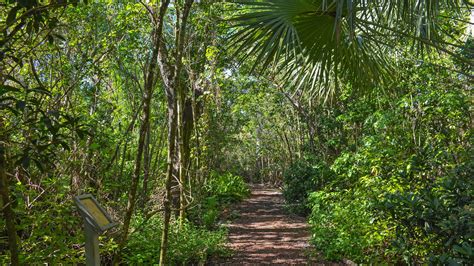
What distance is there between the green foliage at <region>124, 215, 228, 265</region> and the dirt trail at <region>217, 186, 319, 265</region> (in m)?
0.41

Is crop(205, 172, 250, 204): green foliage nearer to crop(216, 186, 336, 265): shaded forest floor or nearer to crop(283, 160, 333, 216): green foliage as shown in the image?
crop(216, 186, 336, 265): shaded forest floor

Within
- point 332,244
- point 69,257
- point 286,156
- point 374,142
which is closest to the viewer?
point 69,257

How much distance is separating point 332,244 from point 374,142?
1869 millimetres

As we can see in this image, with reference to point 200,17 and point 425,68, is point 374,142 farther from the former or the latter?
point 200,17

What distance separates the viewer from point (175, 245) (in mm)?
6574

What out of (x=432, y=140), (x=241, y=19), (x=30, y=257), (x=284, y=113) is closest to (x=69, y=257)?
(x=30, y=257)

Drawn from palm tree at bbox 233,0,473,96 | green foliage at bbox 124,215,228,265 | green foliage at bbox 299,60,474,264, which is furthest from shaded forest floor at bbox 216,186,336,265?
palm tree at bbox 233,0,473,96

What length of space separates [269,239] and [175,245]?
10.5ft

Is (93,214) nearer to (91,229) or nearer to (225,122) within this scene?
(91,229)

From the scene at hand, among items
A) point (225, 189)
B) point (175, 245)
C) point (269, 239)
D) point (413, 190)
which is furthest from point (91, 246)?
point (225, 189)

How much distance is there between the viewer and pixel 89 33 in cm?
714

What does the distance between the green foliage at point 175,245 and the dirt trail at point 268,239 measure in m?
0.41

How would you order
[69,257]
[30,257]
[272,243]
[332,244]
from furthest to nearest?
[272,243], [332,244], [69,257], [30,257]

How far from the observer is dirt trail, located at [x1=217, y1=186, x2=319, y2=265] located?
7.30 meters
